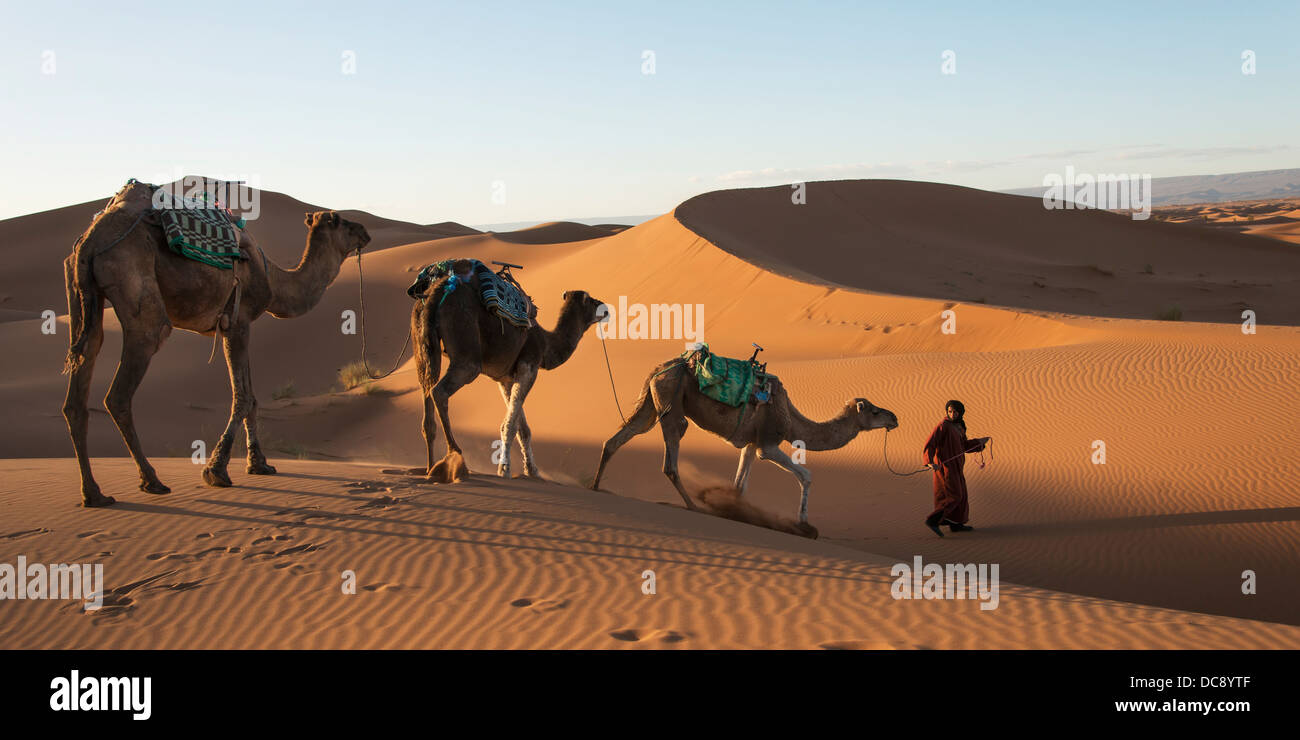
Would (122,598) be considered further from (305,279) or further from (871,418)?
(871,418)

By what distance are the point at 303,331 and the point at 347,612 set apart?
30703 millimetres

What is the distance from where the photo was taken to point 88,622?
4.97 metres

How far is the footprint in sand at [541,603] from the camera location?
529 centimetres

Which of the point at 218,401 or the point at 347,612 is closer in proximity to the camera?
the point at 347,612

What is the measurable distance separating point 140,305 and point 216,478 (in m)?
1.82

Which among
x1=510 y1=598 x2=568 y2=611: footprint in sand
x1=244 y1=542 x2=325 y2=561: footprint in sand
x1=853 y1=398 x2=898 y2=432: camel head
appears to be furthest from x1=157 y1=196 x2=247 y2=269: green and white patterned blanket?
x1=853 y1=398 x2=898 y2=432: camel head

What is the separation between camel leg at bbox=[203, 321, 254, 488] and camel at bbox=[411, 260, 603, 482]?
1665 millimetres

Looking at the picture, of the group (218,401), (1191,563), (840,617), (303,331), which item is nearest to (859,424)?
(1191,563)

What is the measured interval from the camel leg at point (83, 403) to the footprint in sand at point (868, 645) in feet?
20.0

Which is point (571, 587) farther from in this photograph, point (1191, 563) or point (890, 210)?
point (890, 210)

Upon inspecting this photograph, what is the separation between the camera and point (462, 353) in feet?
28.6

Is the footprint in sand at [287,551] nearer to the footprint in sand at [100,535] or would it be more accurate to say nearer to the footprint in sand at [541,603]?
the footprint in sand at [100,535]
